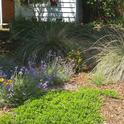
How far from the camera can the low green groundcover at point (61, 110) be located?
6688 mm

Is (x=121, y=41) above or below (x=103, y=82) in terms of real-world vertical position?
above

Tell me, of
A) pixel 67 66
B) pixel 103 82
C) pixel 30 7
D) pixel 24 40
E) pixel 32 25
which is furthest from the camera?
pixel 30 7

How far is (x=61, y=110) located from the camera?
7.04 metres

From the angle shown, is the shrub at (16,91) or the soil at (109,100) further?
the shrub at (16,91)

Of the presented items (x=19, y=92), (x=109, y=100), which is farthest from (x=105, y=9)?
(x=19, y=92)

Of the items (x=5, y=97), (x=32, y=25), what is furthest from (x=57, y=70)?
(x=32, y=25)

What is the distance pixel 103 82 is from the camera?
29.5ft

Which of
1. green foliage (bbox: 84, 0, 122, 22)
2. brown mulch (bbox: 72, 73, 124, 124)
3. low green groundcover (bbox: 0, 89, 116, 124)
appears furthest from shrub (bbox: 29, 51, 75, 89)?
green foliage (bbox: 84, 0, 122, 22)

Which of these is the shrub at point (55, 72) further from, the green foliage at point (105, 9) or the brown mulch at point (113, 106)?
the green foliage at point (105, 9)

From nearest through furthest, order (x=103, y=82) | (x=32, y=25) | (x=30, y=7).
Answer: (x=103, y=82), (x=32, y=25), (x=30, y=7)

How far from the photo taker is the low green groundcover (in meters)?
6.69

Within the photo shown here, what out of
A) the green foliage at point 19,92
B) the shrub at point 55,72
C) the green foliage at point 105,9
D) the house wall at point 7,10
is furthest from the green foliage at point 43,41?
the house wall at point 7,10

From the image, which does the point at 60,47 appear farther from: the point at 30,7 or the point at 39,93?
the point at 30,7

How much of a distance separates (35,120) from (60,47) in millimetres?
4383
